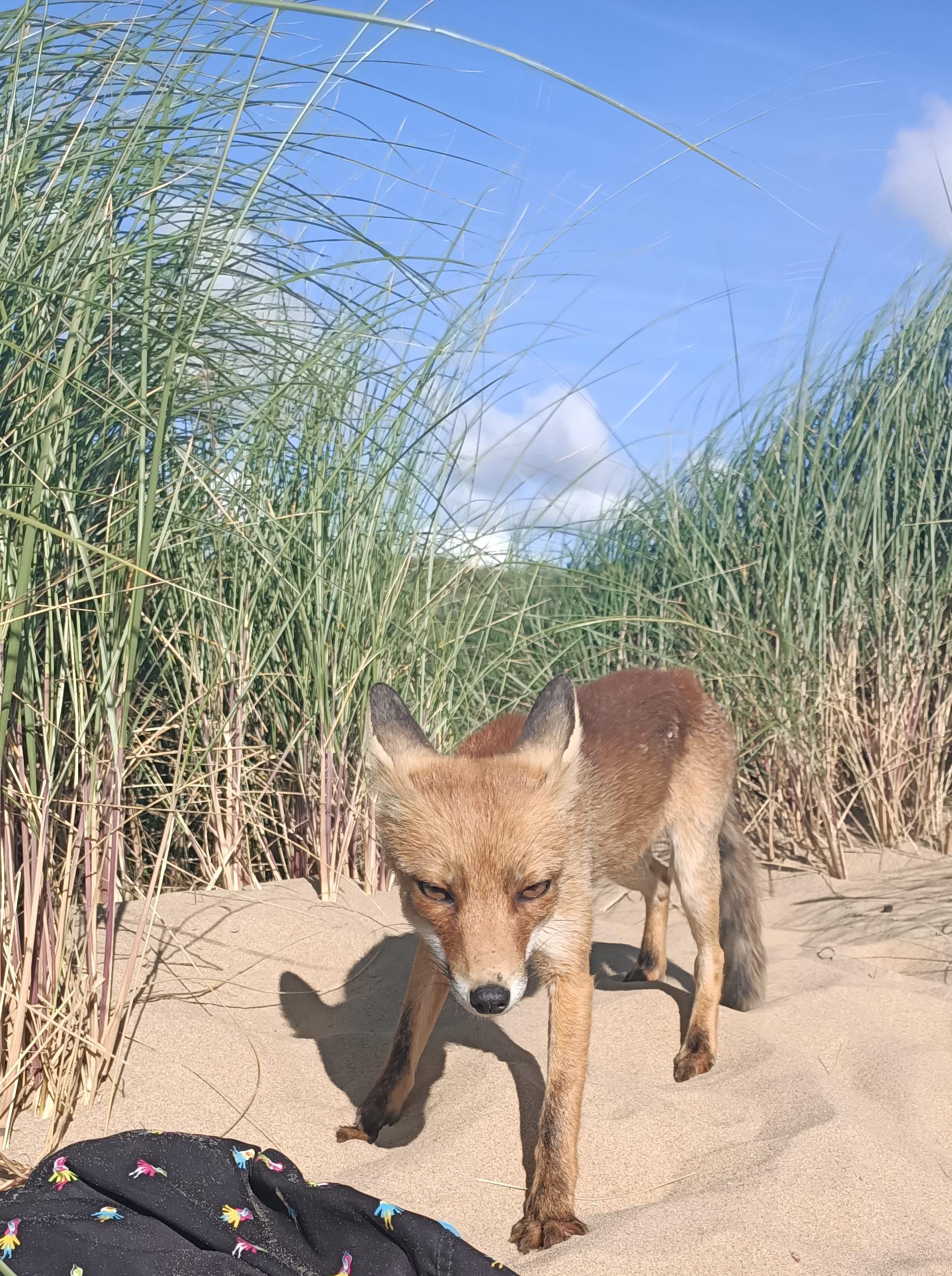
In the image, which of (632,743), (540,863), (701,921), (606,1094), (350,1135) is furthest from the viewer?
(701,921)

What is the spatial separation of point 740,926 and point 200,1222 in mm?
2462

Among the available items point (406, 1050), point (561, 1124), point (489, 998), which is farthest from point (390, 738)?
point (561, 1124)

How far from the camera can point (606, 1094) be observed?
3.33m

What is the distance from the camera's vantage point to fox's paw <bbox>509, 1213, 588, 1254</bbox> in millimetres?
2596

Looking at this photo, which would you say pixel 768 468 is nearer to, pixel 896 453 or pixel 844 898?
pixel 896 453

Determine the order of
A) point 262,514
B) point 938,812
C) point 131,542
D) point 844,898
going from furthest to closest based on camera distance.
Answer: point 938,812 → point 844,898 → point 262,514 → point 131,542

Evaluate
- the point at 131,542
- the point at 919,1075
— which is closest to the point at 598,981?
the point at 919,1075

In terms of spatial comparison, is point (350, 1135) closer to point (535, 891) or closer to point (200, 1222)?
point (200, 1222)

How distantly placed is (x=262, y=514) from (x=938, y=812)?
177 inches

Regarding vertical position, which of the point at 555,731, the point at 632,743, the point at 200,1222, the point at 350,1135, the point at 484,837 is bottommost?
the point at 350,1135

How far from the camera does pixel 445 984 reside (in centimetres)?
315

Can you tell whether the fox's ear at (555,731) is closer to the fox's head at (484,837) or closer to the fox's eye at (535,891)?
the fox's head at (484,837)

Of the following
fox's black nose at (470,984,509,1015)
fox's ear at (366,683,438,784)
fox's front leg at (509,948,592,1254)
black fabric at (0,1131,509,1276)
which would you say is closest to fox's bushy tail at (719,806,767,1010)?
fox's front leg at (509,948,592,1254)

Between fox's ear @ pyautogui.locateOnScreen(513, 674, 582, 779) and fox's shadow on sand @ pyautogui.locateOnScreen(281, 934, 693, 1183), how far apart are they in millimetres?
1068
